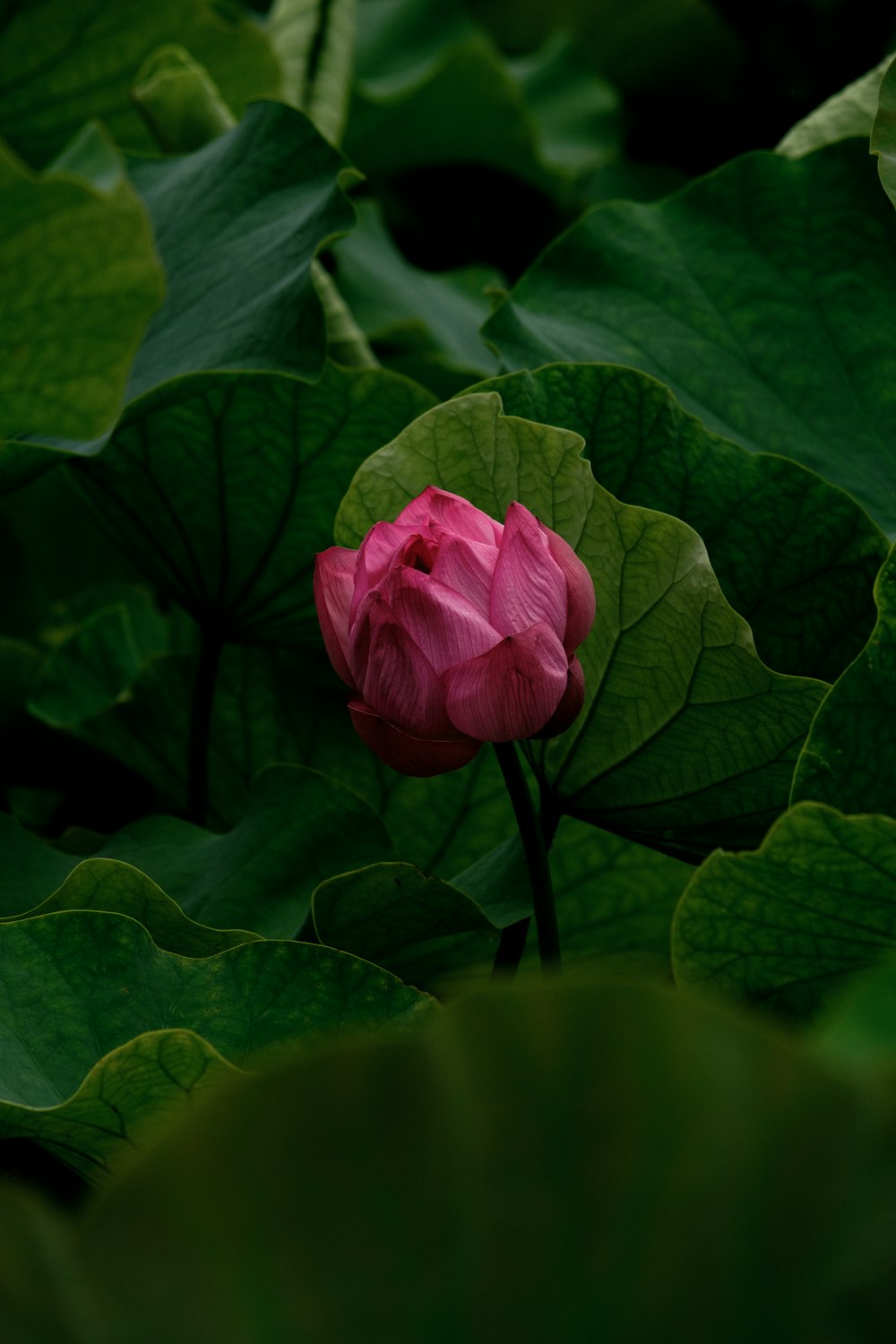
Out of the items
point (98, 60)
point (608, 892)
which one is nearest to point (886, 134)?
point (608, 892)

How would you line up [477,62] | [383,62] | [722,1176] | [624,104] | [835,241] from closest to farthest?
[722,1176] < [835,241] < [477,62] < [383,62] < [624,104]

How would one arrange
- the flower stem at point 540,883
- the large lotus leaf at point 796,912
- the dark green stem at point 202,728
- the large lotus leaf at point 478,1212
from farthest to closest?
1. the dark green stem at point 202,728
2. the flower stem at point 540,883
3. the large lotus leaf at point 796,912
4. the large lotus leaf at point 478,1212

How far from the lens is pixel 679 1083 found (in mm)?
243

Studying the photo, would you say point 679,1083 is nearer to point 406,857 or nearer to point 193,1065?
point 193,1065

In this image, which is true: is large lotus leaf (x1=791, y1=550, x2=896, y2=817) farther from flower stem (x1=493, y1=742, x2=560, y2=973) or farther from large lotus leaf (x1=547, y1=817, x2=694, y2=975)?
large lotus leaf (x1=547, y1=817, x2=694, y2=975)

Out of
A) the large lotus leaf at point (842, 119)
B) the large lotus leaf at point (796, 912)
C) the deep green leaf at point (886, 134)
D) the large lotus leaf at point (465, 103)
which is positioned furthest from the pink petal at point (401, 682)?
the large lotus leaf at point (465, 103)

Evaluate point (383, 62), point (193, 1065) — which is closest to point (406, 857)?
point (193, 1065)

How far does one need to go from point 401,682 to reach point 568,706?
0.22ft

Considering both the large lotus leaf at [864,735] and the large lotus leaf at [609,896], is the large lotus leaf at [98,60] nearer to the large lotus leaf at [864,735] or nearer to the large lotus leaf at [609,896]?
the large lotus leaf at [609,896]

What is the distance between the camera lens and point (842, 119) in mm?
812

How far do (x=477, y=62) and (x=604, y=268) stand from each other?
0.91m

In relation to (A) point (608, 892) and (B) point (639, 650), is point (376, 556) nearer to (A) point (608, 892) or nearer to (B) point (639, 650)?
(B) point (639, 650)

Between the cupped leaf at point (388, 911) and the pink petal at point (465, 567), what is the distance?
0.12 metres

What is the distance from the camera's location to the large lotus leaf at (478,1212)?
245 millimetres
